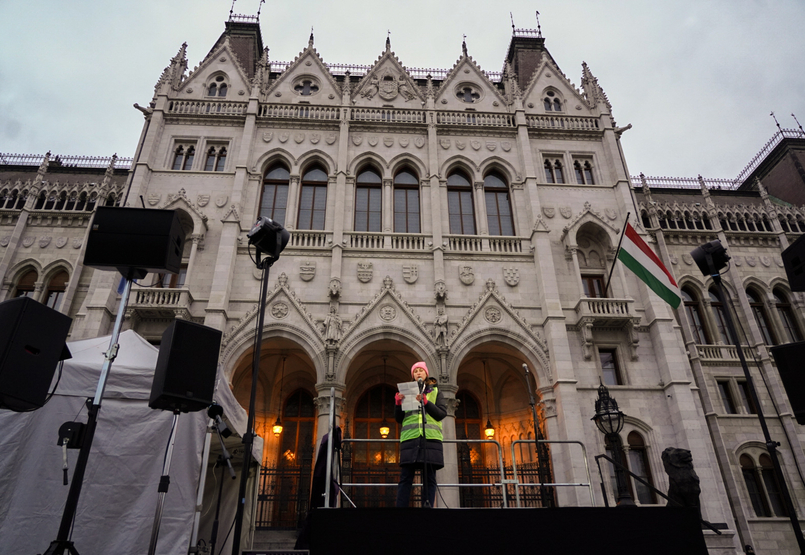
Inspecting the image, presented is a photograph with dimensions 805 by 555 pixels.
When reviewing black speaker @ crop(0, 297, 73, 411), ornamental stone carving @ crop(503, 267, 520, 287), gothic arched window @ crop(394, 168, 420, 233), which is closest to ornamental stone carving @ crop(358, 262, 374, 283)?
gothic arched window @ crop(394, 168, 420, 233)

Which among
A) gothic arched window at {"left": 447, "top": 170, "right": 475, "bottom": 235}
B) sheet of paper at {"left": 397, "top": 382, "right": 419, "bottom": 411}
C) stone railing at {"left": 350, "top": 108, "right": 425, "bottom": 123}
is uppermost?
stone railing at {"left": 350, "top": 108, "right": 425, "bottom": 123}

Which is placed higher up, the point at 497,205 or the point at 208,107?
the point at 208,107

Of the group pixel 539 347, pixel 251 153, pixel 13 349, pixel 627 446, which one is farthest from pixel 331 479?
pixel 251 153

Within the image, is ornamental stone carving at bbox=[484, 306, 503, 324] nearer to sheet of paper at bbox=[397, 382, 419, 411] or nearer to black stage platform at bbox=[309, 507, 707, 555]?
sheet of paper at bbox=[397, 382, 419, 411]

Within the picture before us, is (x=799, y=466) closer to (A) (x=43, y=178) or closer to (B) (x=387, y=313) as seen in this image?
(B) (x=387, y=313)

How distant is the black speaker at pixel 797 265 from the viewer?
7.77 m

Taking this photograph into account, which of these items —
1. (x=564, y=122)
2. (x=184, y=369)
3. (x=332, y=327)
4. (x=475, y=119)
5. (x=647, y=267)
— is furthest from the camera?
(x=564, y=122)

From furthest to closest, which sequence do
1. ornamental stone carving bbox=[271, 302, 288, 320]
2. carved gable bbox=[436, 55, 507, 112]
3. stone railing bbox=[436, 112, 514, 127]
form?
1. carved gable bbox=[436, 55, 507, 112]
2. stone railing bbox=[436, 112, 514, 127]
3. ornamental stone carving bbox=[271, 302, 288, 320]

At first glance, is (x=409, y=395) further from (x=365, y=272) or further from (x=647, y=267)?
(x=647, y=267)

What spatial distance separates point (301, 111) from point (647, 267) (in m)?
14.8

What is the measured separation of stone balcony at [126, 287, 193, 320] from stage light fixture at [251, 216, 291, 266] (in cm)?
935

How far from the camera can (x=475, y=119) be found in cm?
2191

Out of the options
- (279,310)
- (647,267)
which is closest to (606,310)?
(647,267)

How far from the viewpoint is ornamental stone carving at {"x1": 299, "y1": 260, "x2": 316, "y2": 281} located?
17688mm
